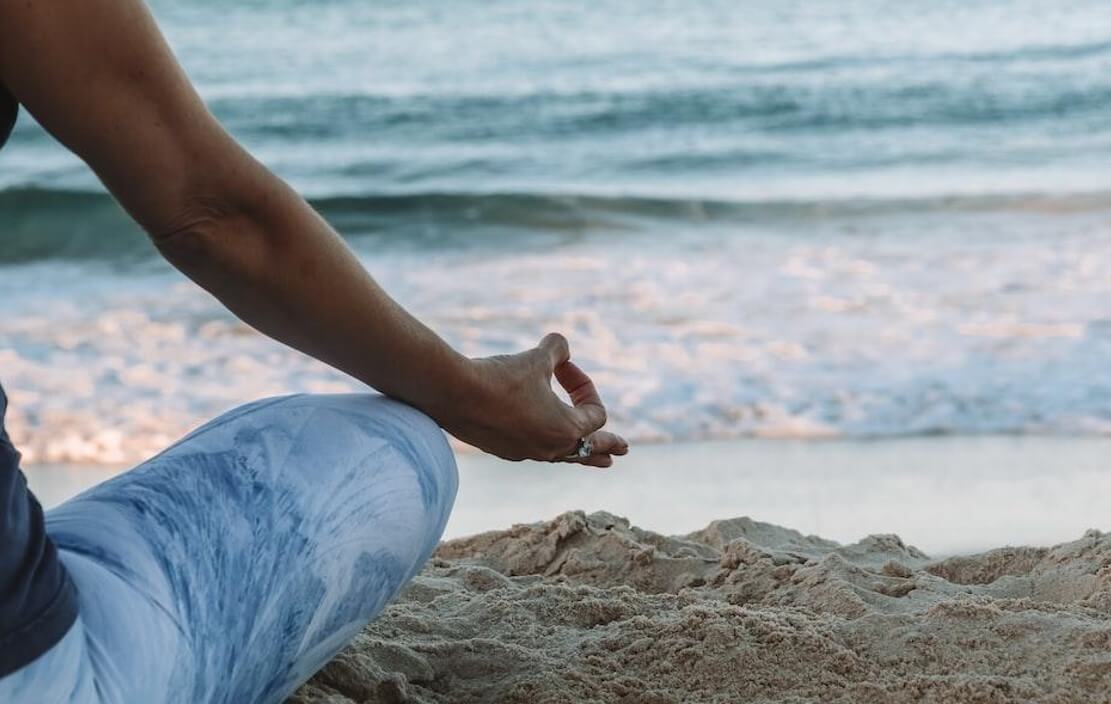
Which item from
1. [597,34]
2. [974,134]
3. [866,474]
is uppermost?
[597,34]

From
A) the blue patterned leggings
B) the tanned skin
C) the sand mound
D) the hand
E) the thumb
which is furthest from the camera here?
the sand mound

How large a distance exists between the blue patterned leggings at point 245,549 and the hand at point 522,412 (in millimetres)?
58

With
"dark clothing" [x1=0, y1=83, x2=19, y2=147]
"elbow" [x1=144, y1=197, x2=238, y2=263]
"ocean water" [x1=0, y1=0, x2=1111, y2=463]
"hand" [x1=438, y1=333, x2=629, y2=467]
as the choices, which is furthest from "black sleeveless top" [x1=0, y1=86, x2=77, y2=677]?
"ocean water" [x1=0, y1=0, x2=1111, y2=463]

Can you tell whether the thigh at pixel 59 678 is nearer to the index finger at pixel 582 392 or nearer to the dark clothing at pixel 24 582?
the dark clothing at pixel 24 582

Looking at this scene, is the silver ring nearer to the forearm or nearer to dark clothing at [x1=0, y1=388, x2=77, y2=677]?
the forearm

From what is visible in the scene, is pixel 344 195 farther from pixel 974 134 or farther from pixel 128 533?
pixel 128 533

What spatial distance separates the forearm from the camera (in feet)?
4.19

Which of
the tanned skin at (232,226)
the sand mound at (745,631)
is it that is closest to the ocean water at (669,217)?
the sand mound at (745,631)

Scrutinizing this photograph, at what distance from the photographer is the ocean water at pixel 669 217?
174 inches

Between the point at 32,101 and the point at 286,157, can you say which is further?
the point at 286,157

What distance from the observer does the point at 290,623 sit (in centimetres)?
145

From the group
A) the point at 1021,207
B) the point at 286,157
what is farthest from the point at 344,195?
the point at 1021,207

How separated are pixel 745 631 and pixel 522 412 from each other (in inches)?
22.7

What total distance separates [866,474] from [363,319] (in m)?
2.46
